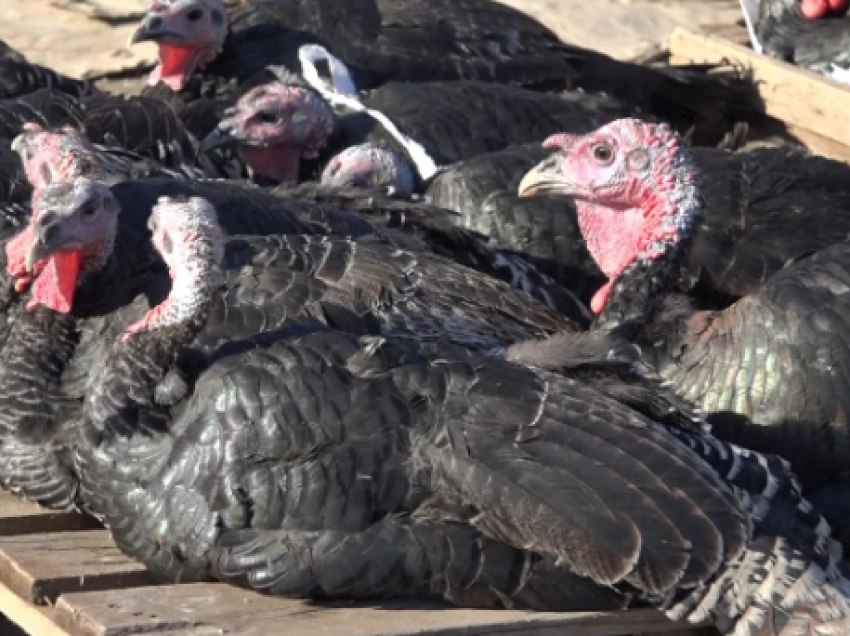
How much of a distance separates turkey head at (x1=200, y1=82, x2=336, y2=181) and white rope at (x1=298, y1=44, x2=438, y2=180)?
0.57 ft

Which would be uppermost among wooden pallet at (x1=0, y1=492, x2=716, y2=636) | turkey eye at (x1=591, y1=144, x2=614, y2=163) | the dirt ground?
turkey eye at (x1=591, y1=144, x2=614, y2=163)

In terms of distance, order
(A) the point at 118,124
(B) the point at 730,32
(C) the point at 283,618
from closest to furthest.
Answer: (C) the point at 283,618
(A) the point at 118,124
(B) the point at 730,32

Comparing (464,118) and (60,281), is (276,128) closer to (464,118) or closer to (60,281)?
(464,118)

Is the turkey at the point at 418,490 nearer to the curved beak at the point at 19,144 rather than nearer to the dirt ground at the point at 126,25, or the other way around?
the curved beak at the point at 19,144

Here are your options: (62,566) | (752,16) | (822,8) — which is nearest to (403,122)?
(752,16)

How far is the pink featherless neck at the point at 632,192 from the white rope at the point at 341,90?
1573 millimetres

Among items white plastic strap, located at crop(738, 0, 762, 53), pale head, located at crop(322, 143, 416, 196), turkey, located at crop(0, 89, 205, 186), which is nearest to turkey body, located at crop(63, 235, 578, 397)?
turkey, located at crop(0, 89, 205, 186)

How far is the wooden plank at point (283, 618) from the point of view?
4.36m

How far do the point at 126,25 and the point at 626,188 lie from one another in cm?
372

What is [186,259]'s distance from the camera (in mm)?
4703

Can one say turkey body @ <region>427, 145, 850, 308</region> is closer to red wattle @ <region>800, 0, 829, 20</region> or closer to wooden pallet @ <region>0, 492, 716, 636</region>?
wooden pallet @ <region>0, 492, 716, 636</region>

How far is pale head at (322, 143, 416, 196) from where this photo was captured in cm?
680

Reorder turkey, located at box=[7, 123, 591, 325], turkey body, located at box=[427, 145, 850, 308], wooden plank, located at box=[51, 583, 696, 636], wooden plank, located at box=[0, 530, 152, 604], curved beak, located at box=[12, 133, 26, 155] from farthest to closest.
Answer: turkey body, located at box=[427, 145, 850, 308], curved beak, located at box=[12, 133, 26, 155], turkey, located at box=[7, 123, 591, 325], wooden plank, located at box=[0, 530, 152, 604], wooden plank, located at box=[51, 583, 696, 636]

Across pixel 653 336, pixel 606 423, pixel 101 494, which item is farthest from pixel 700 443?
pixel 101 494
